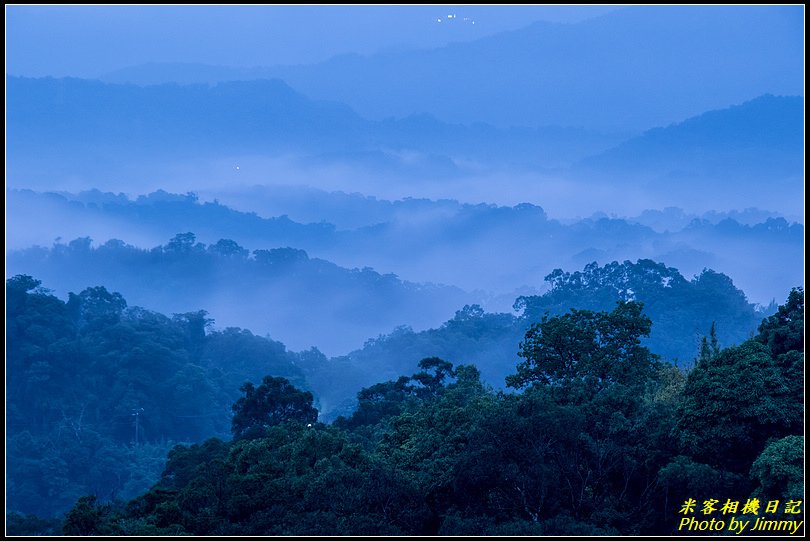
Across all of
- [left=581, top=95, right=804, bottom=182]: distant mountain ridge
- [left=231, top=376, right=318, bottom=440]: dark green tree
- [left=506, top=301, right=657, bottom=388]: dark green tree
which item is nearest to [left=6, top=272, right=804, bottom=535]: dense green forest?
[left=506, top=301, right=657, bottom=388]: dark green tree

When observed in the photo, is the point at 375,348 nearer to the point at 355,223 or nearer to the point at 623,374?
the point at 623,374

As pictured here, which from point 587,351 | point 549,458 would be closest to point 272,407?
point 587,351

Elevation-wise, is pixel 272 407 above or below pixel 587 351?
above

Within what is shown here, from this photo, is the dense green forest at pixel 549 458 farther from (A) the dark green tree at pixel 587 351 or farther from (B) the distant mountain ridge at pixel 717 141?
(B) the distant mountain ridge at pixel 717 141

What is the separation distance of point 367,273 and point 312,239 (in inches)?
1573

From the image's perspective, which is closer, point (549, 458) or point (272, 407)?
→ point (549, 458)

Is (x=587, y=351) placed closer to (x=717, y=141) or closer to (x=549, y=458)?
(x=549, y=458)

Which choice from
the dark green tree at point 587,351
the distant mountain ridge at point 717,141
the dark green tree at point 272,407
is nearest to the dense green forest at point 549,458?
the dark green tree at point 587,351

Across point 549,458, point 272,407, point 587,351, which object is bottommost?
point 549,458

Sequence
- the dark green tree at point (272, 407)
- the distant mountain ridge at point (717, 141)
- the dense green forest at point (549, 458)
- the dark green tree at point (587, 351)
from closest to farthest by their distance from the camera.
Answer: the dense green forest at point (549, 458)
the dark green tree at point (587, 351)
the dark green tree at point (272, 407)
the distant mountain ridge at point (717, 141)

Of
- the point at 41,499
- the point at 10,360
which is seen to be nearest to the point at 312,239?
the point at 10,360

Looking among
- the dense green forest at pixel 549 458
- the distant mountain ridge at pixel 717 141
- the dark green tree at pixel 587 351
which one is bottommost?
the dense green forest at pixel 549 458

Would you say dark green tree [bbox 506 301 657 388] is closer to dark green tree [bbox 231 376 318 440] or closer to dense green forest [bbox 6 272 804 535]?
dense green forest [bbox 6 272 804 535]

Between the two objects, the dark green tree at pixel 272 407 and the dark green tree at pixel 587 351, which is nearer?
the dark green tree at pixel 587 351
